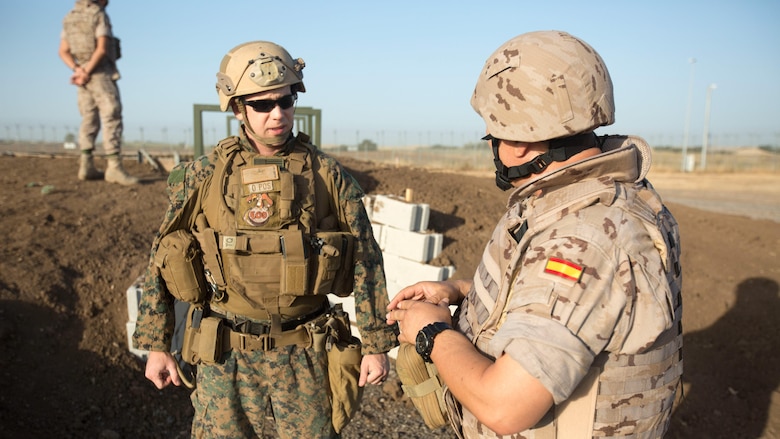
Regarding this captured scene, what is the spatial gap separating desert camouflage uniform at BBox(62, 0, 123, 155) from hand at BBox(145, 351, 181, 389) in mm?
5784

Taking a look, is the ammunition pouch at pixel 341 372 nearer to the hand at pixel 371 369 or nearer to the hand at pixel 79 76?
the hand at pixel 371 369

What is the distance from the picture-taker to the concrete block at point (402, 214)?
6.04 m

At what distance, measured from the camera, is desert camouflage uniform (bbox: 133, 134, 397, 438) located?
8.46 ft

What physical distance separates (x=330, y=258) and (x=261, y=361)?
608 mm

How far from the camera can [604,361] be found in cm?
142

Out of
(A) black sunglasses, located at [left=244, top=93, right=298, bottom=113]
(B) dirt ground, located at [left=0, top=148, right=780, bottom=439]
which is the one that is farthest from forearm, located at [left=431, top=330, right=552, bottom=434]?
(B) dirt ground, located at [left=0, top=148, right=780, bottom=439]

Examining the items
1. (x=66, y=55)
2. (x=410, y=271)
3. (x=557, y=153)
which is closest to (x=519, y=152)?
(x=557, y=153)

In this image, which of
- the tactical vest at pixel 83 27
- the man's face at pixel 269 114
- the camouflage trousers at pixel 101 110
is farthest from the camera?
the camouflage trousers at pixel 101 110

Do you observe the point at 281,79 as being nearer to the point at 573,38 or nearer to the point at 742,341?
the point at 573,38

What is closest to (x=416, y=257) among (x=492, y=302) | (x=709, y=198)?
(x=492, y=302)

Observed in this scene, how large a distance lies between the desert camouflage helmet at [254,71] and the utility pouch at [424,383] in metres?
1.42

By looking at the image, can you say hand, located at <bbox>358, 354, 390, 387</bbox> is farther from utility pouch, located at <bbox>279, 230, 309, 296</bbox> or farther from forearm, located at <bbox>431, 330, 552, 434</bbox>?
forearm, located at <bbox>431, 330, 552, 434</bbox>

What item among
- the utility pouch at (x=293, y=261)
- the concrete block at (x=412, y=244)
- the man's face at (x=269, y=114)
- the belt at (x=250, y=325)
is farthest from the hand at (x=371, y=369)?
the concrete block at (x=412, y=244)

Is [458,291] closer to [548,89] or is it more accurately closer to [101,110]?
[548,89]
